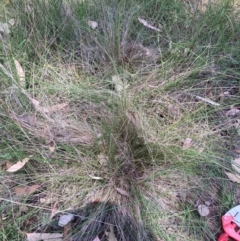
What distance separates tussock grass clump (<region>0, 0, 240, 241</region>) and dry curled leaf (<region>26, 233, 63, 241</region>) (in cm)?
3

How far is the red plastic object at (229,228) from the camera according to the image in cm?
134

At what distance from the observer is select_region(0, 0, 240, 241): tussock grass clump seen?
1368 mm

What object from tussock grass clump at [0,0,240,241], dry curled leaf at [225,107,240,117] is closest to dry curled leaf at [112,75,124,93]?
tussock grass clump at [0,0,240,241]

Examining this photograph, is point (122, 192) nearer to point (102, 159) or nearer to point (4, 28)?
point (102, 159)

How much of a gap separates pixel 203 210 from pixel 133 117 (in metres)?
0.50

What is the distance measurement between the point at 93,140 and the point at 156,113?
361 millimetres

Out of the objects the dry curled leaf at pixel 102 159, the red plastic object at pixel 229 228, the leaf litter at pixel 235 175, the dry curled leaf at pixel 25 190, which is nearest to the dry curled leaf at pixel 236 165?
the leaf litter at pixel 235 175

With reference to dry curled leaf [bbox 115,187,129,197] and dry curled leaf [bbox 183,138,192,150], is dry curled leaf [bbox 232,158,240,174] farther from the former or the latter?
dry curled leaf [bbox 115,187,129,197]

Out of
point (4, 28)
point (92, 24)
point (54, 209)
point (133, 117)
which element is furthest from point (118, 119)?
point (4, 28)

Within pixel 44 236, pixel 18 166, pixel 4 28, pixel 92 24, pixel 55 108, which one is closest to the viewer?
pixel 44 236

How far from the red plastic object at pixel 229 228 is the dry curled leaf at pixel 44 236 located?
0.66 meters

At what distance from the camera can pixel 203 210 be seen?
1.41 m

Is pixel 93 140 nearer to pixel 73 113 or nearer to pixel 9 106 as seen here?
pixel 73 113

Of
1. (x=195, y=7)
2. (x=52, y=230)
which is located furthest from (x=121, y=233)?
(x=195, y=7)
